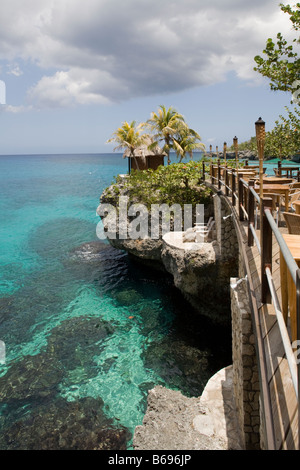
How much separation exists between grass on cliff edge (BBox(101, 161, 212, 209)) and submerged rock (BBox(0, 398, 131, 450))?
37.7 feet

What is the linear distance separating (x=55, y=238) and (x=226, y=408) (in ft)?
81.6

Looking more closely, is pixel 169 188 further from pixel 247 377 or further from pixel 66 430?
pixel 247 377

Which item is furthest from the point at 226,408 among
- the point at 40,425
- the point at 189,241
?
the point at 189,241

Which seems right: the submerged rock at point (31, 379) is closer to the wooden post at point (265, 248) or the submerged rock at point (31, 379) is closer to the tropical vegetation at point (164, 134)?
the wooden post at point (265, 248)

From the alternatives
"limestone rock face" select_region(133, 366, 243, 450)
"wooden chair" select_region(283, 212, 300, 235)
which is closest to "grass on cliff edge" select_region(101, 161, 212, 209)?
"limestone rock face" select_region(133, 366, 243, 450)

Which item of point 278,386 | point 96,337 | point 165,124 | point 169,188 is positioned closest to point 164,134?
point 165,124

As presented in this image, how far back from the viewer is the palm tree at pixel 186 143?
2831 centimetres

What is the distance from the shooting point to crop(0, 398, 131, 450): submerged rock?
8.12 m

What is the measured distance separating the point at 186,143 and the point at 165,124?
275 centimetres

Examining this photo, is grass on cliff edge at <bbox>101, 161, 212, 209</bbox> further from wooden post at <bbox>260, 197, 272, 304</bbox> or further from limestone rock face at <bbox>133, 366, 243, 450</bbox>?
wooden post at <bbox>260, 197, 272, 304</bbox>

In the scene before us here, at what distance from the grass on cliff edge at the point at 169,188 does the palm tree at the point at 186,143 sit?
9.15m

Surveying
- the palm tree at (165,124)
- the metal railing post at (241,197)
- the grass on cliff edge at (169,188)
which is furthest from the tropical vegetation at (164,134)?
the metal railing post at (241,197)

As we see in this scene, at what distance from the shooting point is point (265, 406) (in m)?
2.64
